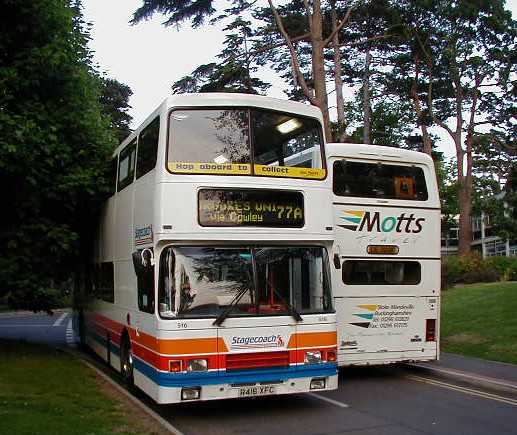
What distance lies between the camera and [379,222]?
12.9 m

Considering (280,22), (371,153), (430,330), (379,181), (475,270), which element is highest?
(280,22)

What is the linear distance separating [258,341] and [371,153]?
5.18 m

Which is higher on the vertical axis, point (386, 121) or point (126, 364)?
point (386, 121)

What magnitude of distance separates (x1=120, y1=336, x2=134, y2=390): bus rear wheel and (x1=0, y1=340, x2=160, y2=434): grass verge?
1.28 ft

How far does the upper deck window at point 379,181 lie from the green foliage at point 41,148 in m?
5.24

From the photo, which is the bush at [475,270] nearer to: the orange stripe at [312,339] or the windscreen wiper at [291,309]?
the orange stripe at [312,339]

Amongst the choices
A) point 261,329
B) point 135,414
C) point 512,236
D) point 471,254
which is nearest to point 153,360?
point 135,414

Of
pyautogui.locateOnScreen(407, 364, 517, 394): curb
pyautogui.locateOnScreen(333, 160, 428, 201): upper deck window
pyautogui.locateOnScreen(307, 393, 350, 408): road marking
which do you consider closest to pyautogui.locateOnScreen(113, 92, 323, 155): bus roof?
pyautogui.locateOnScreen(333, 160, 428, 201): upper deck window

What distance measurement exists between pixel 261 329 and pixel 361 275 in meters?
3.97

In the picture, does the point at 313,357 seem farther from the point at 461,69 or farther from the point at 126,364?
the point at 461,69

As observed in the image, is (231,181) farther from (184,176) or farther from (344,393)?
(344,393)

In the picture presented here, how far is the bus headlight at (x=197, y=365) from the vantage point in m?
9.06

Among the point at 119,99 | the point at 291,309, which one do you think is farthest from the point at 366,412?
the point at 119,99

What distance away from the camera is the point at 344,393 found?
38.5 feet
